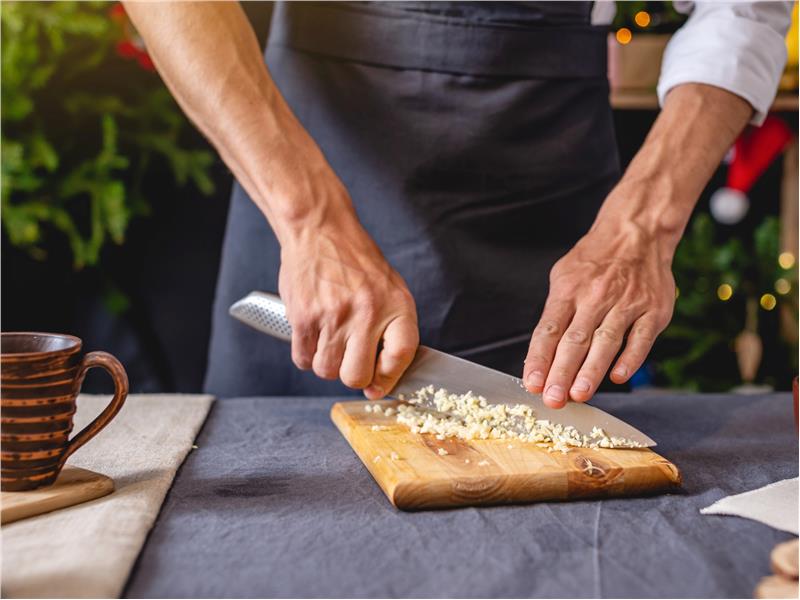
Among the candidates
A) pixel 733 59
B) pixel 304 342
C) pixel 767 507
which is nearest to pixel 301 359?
pixel 304 342

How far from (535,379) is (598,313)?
0.42 ft

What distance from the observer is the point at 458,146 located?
1236 millimetres

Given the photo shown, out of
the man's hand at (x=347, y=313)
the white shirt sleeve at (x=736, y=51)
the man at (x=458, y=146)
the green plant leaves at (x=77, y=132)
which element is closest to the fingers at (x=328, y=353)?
the man's hand at (x=347, y=313)

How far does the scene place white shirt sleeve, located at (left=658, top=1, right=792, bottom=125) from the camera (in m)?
1.14

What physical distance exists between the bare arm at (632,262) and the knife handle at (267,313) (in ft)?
1.00

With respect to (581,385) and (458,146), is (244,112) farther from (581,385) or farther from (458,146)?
(581,385)

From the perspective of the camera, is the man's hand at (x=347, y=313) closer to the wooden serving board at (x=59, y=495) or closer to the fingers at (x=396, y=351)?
the fingers at (x=396, y=351)

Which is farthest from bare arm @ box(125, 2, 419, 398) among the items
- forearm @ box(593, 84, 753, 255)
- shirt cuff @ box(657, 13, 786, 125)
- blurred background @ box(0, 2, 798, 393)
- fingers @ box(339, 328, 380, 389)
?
blurred background @ box(0, 2, 798, 393)

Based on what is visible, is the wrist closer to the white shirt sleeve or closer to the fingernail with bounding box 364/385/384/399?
the white shirt sleeve

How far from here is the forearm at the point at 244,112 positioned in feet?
3.28

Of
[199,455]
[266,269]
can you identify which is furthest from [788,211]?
[199,455]

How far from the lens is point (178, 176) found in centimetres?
223

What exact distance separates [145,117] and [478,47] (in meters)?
1.33

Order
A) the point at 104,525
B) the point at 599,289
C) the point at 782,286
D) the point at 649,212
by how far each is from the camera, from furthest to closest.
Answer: the point at 782,286 < the point at 649,212 < the point at 599,289 < the point at 104,525
